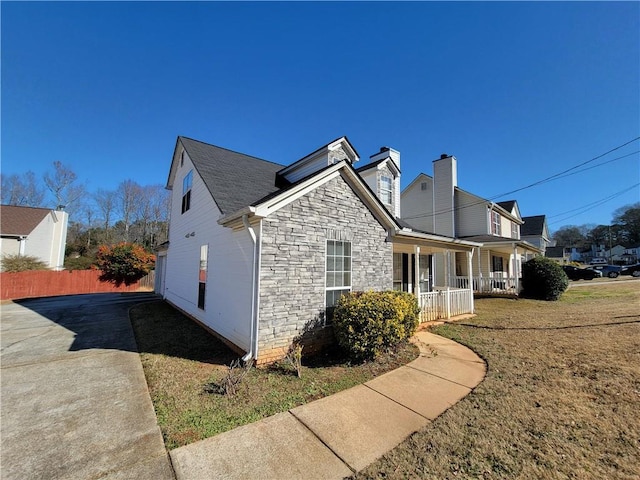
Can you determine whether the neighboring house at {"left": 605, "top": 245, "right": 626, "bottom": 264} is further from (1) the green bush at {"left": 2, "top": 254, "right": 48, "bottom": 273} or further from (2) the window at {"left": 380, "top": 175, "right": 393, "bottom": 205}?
(1) the green bush at {"left": 2, "top": 254, "right": 48, "bottom": 273}

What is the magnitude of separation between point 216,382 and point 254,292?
1.74 m

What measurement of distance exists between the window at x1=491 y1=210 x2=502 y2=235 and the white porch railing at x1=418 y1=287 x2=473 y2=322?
1105 cm

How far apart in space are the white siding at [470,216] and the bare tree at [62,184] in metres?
41.8

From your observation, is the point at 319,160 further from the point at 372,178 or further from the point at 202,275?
the point at 202,275

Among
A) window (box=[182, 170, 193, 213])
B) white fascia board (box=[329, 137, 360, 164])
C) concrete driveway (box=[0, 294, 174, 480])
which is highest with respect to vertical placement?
white fascia board (box=[329, 137, 360, 164])

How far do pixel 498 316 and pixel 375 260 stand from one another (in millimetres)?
6676

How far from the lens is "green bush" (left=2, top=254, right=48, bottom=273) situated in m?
18.9

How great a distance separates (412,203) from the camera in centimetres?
2166

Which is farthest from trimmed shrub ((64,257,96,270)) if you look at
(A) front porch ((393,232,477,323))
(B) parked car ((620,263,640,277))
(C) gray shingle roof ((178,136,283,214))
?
Result: (B) parked car ((620,263,640,277))

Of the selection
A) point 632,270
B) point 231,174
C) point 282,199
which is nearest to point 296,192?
point 282,199

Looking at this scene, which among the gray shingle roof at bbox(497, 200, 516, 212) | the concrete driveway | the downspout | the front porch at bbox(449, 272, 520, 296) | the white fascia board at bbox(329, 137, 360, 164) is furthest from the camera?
the gray shingle roof at bbox(497, 200, 516, 212)

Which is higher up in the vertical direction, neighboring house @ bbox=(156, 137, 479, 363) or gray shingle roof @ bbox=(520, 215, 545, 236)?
gray shingle roof @ bbox=(520, 215, 545, 236)

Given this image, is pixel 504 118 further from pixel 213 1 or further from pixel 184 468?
pixel 184 468

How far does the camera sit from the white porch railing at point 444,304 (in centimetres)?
960
